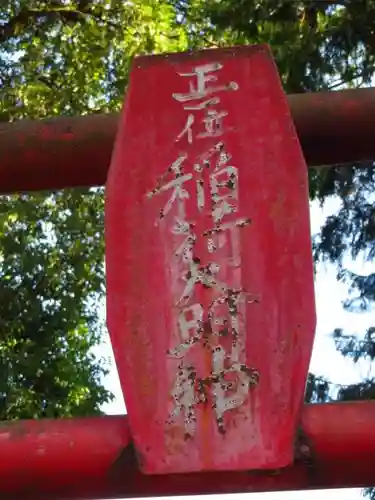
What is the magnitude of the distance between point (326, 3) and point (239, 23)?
521mm

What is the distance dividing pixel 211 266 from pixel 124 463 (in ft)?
1.78

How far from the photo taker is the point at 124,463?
199cm

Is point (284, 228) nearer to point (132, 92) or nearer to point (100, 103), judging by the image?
point (132, 92)

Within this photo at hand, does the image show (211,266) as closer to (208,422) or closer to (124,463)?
(208,422)

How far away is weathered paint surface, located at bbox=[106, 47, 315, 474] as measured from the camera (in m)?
1.92

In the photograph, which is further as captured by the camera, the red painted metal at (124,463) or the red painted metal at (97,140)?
the red painted metal at (97,140)

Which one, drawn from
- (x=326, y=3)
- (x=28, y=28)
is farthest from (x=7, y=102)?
(x=326, y=3)

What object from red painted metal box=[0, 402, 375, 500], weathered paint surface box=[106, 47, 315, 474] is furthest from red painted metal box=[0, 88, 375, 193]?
red painted metal box=[0, 402, 375, 500]

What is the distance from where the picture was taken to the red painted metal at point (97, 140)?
2500 millimetres

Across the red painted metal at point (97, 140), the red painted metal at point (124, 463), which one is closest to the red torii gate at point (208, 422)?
the red painted metal at point (124, 463)

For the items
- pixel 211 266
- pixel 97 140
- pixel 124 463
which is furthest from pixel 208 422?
pixel 97 140

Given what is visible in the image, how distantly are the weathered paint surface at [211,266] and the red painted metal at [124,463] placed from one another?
2.8 inches

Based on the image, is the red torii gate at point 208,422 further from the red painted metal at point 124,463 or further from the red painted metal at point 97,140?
the red painted metal at point 97,140

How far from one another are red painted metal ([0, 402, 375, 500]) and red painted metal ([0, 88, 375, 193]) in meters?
0.85
